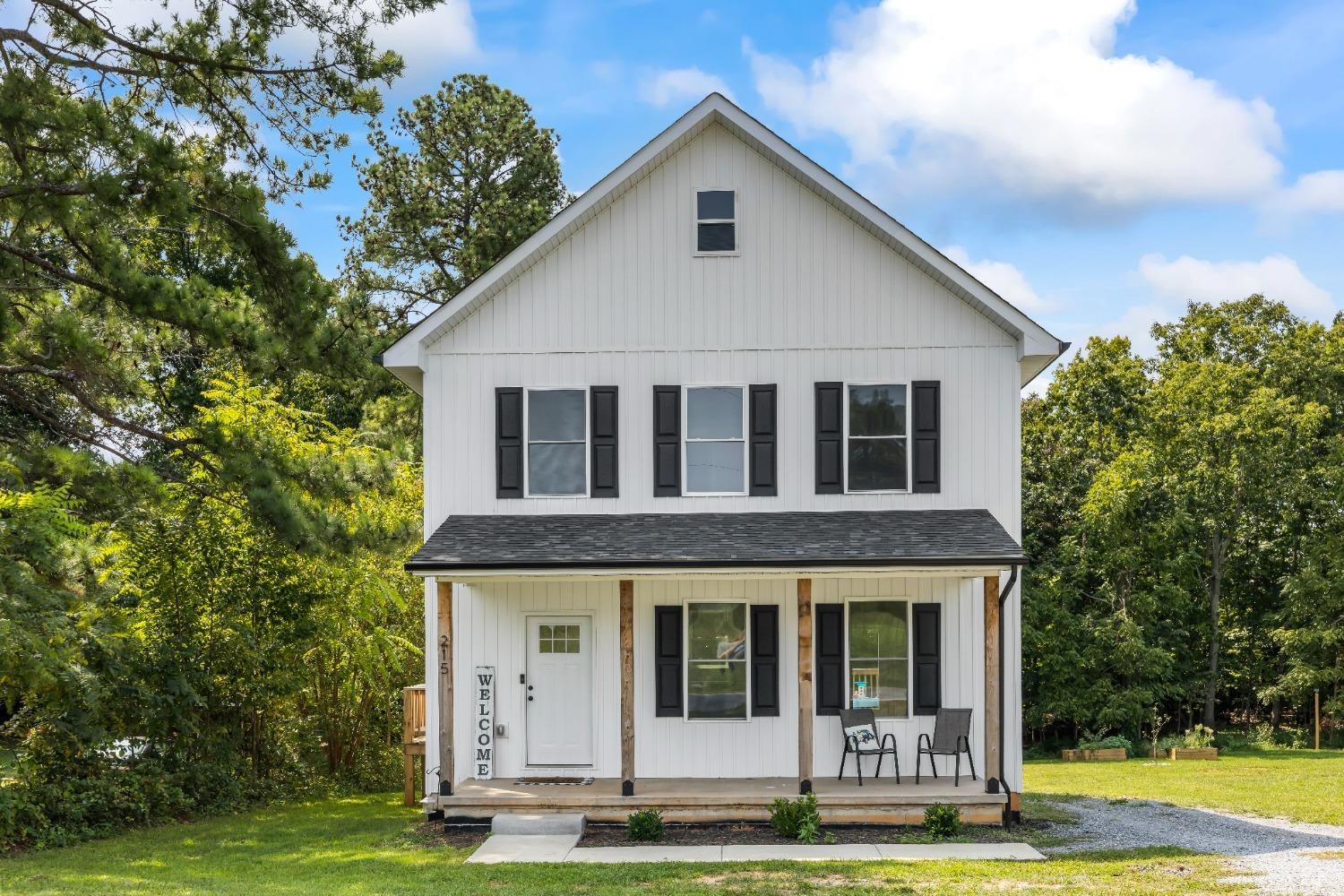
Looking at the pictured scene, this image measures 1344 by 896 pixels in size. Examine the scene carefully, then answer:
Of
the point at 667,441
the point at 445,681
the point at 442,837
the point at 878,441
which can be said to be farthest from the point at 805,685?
the point at 442,837

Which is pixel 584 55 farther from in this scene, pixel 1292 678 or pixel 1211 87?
pixel 1292 678

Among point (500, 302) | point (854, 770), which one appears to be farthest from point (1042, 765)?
point (500, 302)

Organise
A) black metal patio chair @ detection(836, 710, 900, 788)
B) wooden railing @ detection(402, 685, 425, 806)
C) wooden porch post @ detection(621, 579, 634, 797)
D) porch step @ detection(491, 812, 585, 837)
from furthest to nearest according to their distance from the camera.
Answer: wooden railing @ detection(402, 685, 425, 806) → black metal patio chair @ detection(836, 710, 900, 788) → wooden porch post @ detection(621, 579, 634, 797) → porch step @ detection(491, 812, 585, 837)

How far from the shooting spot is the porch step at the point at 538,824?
40.2 feet

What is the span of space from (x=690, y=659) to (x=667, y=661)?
0.91 ft

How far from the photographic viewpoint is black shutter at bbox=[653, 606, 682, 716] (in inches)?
547

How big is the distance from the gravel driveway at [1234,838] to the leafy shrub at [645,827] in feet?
12.7

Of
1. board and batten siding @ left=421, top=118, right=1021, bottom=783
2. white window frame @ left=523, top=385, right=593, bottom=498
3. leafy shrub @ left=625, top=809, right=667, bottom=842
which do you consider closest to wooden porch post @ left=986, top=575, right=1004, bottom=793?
board and batten siding @ left=421, top=118, right=1021, bottom=783

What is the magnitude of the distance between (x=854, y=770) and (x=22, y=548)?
9.56 meters

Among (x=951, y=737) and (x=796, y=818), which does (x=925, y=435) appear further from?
(x=796, y=818)

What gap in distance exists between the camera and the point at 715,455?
14273 millimetres

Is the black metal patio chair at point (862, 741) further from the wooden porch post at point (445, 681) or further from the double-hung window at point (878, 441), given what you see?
the wooden porch post at point (445, 681)

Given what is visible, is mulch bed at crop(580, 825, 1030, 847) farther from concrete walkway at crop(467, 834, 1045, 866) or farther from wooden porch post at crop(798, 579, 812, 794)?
wooden porch post at crop(798, 579, 812, 794)

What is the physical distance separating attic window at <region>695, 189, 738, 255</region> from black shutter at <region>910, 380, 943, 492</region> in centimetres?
288
